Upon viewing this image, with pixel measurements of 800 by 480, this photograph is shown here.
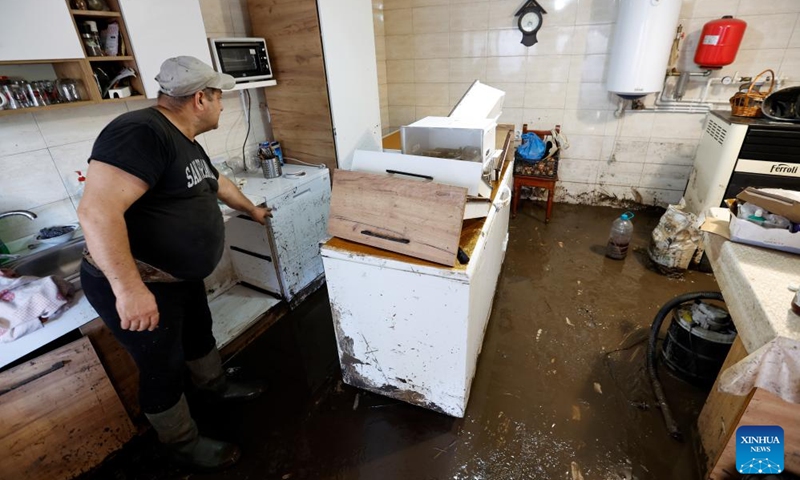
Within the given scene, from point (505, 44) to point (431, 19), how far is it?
0.76 meters

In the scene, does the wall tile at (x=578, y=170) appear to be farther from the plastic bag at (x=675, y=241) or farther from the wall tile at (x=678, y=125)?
the plastic bag at (x=675, y=241)

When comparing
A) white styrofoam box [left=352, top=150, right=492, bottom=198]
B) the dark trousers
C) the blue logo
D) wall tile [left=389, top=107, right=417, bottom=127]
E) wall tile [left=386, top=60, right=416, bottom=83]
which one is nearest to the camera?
the blue logo

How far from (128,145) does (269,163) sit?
137 cm

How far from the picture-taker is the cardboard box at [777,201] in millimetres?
1228

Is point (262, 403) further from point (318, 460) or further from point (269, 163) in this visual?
point (269, 163)

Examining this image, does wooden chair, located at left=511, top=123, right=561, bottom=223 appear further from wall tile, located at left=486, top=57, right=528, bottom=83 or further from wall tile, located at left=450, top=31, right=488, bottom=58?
wall tile, located at left=450, top=31, right=488, bottom=58

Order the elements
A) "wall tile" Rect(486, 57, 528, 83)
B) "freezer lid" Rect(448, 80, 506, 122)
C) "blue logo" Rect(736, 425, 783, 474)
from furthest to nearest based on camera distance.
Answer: "wall tile" Rect(486, 57, 528, 83)
"freezer lid" Rect(448, 80, 506, 122)
"blue logo" Rect(736, 425, 783, 474)

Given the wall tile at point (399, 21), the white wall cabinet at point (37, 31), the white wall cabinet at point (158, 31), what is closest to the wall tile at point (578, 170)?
the wall tile at point (399, 21)

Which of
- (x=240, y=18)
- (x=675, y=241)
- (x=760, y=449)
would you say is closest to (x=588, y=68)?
(x=675, y=241)

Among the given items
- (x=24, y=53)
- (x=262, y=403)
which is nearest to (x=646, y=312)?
(x=262, y=403)

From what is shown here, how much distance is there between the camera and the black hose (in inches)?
65.1

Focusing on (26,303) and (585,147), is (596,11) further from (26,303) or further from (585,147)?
(26,303)

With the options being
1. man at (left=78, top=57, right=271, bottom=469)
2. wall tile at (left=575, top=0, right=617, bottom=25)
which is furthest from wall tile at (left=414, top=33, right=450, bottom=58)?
man at (left=78, top=57, right=271, bottom=469)

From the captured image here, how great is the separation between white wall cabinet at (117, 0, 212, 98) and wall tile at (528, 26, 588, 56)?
274cm
